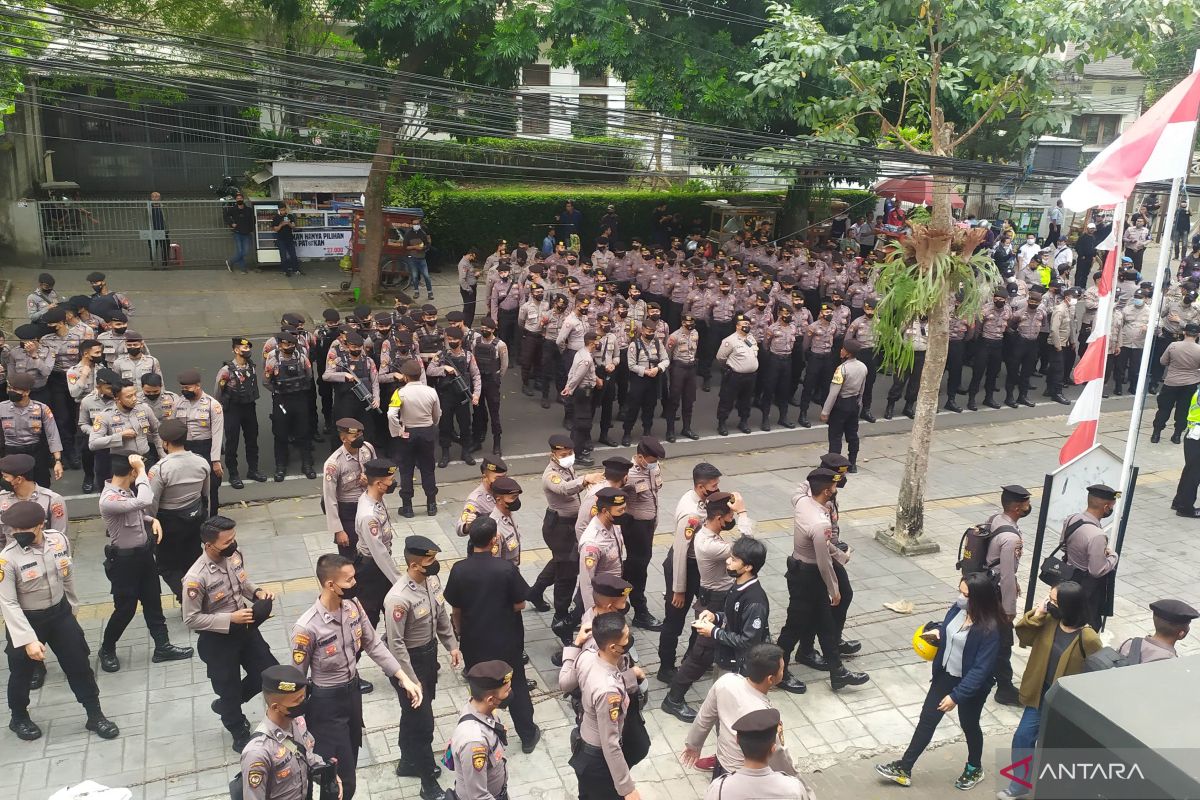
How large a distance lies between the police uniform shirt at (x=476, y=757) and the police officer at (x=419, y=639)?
1086 mm

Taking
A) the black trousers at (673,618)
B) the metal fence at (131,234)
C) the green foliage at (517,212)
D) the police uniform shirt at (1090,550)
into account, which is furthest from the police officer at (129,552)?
the green foliage at (517,212)

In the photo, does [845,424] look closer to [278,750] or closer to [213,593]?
[213,593]

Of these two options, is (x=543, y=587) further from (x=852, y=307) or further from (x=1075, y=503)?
(x=852, y=307)

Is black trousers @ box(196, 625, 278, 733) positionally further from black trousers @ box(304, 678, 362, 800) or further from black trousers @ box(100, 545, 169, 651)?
black trousers @ box(100, 545, 169, 651)

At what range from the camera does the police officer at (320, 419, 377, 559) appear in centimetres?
763

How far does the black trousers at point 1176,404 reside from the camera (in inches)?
500

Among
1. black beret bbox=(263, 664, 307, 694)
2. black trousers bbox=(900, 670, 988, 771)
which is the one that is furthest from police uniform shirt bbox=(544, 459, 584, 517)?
black beret bbox=(263, 664, 307, 694)

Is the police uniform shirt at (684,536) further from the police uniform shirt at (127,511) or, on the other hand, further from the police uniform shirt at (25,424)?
the police uniform shirt at (25,424)

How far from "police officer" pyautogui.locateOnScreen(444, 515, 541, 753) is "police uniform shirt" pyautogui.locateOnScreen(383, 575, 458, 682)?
0.15m

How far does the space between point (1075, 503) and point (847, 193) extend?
57.8 ft

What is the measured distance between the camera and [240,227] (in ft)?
66.0

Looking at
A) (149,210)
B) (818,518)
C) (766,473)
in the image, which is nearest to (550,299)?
(766,473)

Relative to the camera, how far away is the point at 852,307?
53.2 feet

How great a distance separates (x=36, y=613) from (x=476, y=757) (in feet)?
10.7
